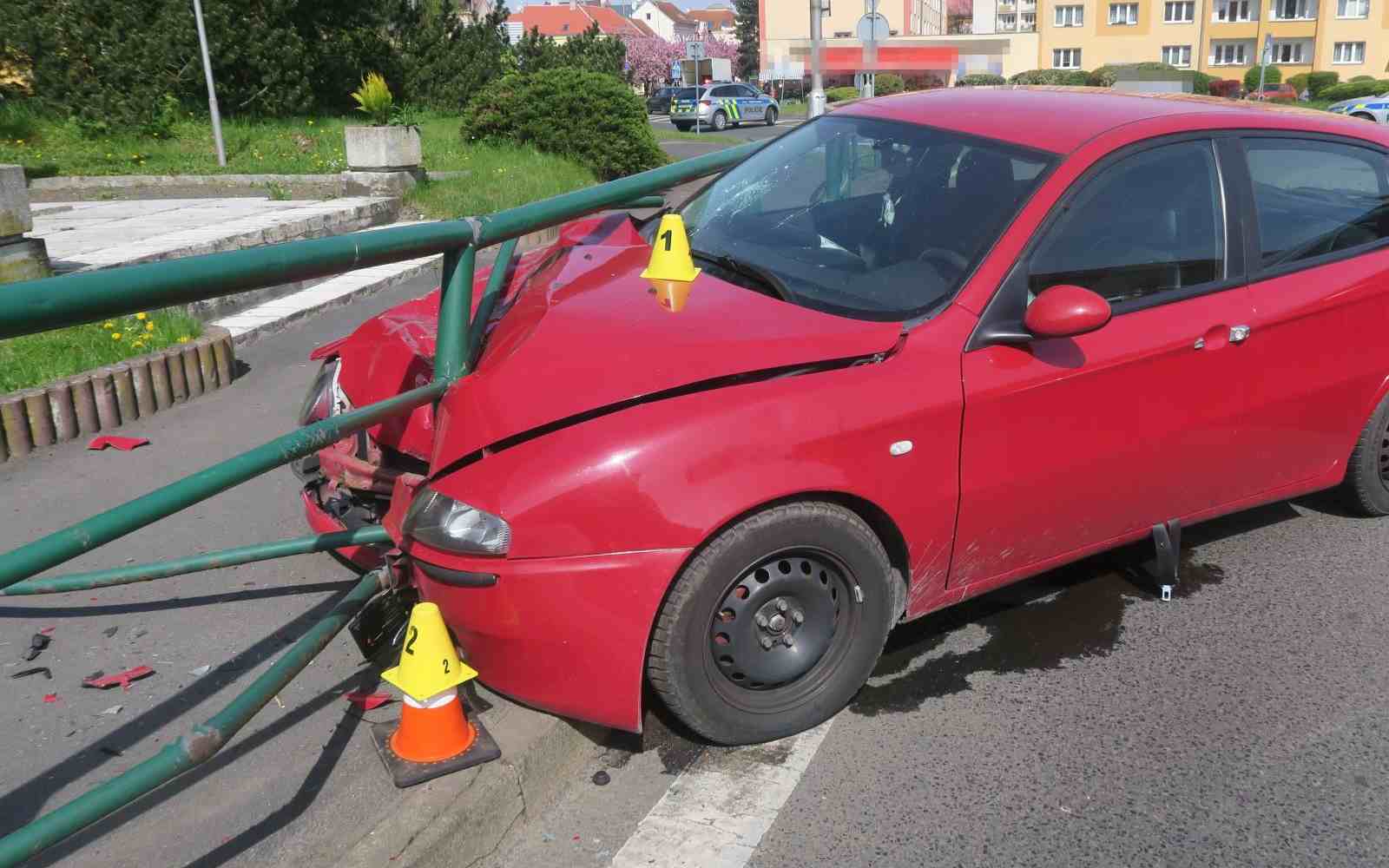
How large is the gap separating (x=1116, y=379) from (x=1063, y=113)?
102 cm

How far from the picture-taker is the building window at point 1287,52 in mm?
82812

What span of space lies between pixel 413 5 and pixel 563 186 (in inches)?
469

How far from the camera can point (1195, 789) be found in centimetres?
319

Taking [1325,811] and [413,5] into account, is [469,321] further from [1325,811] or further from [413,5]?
[413,5]

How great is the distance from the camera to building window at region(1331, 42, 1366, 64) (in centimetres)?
7962

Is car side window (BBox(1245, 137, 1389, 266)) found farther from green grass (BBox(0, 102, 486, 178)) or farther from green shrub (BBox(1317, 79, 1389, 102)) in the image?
green shrub (BBox(1317, 79, 1389, 102))

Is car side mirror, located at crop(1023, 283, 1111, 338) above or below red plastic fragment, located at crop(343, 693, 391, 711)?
above

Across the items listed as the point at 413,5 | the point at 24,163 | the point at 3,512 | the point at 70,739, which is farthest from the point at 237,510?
the point at 413,5

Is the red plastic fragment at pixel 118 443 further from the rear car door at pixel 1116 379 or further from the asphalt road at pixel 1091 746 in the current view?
the rear car door at pixel 1116 379

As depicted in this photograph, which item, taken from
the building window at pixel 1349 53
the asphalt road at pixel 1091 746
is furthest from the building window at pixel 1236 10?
the asphalt road at pixel 1091 746

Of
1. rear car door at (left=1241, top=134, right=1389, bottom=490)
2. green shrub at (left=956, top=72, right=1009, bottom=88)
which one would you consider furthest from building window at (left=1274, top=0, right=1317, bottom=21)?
rear car door at (left=1241, top=134, right=1389, bottom=490)

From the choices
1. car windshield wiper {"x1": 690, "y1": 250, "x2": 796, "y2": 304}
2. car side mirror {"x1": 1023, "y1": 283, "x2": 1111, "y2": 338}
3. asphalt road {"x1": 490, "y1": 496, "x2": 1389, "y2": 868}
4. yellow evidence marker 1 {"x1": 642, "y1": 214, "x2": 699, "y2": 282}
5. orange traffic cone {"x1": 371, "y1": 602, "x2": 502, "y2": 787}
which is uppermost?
yellow evidence marker 1 {"x1": 642, "y1": 214, "x2": 699, "y2": 282}

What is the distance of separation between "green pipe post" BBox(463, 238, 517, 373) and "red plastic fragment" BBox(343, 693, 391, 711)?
0.99m

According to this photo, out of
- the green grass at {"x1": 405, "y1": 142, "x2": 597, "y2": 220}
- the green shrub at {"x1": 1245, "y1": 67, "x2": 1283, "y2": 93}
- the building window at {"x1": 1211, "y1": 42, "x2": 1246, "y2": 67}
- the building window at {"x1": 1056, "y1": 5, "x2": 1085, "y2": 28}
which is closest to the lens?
the green grass at {"x1": 405, "y1": 142, "x2": 597, "y2": 220}
